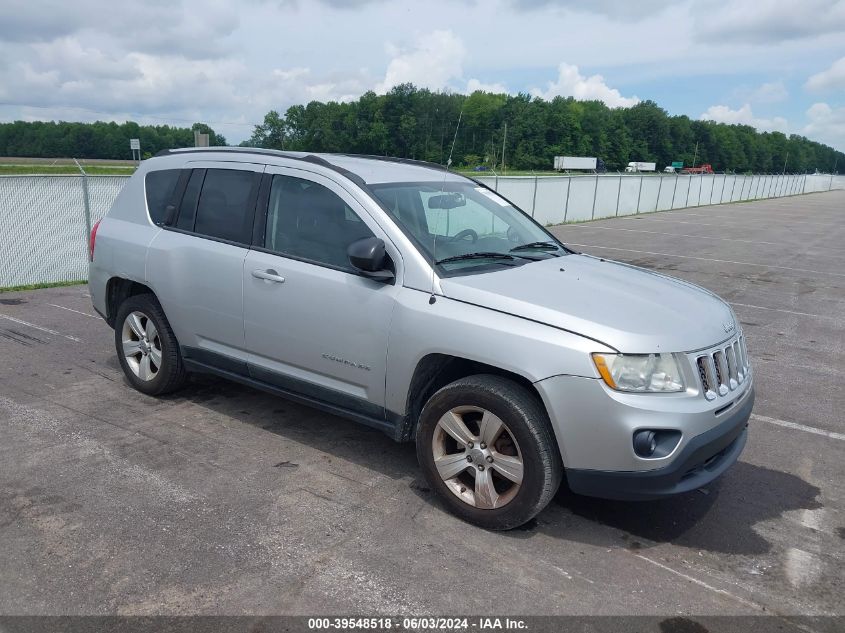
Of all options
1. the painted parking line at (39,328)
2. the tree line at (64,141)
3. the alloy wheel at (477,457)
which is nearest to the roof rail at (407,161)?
the alloy wheel at (477,457)

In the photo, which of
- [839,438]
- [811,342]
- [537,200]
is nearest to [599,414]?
[839,438]

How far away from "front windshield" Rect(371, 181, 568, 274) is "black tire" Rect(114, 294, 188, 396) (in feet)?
6.63

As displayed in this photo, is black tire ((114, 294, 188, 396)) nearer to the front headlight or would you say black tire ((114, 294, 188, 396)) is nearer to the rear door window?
the rear door window

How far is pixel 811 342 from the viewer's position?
8078mm

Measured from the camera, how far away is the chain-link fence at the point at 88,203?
9.67 meters

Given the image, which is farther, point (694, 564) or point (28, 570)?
point (694, 564)

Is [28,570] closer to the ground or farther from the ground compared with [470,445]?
closer to the ground

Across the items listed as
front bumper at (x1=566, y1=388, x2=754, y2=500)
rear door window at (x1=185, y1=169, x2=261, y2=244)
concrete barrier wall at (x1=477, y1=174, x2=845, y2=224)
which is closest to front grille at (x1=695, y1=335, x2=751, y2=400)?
front bumper at (x1=566, y1=388, x2=754, y2=500)

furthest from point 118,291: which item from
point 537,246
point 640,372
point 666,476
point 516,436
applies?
point 666,476

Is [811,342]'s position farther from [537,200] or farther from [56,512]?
[537,200]

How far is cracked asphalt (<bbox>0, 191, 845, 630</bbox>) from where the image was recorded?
3014 mm

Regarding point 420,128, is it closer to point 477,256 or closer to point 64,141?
point 477,256

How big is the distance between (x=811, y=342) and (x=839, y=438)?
3.35m

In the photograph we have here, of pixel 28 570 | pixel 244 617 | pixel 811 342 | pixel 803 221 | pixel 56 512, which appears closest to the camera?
pixel 244 617
